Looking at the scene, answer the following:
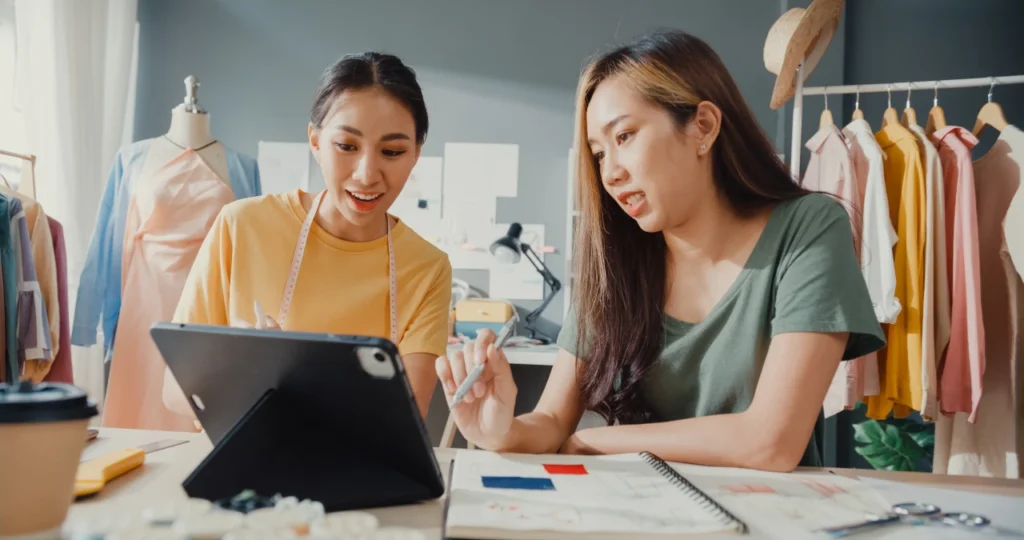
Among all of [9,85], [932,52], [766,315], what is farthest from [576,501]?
[932,52]

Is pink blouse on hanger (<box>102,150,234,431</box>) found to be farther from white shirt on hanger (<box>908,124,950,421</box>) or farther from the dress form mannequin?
white shirt on hanger (<box>908,124,950,421</box>)

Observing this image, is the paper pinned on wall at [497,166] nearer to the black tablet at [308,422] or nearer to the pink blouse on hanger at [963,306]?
the pink blouse on hanger at [963,306]

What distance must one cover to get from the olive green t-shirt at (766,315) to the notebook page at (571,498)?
284mm

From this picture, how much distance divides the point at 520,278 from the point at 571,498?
2628mm

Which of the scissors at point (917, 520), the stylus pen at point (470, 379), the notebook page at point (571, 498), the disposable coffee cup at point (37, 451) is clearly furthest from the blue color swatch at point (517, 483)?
the disposable coffee cup at point (37, 451)

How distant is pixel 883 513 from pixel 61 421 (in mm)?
705

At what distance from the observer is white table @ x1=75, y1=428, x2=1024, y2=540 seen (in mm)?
631

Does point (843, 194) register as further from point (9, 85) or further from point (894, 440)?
point (9, 85)

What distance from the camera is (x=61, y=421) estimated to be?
1.70ft

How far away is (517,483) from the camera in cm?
73

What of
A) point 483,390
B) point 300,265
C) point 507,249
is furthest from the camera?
point 507,249

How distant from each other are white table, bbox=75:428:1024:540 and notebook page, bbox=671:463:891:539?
2.3 inches

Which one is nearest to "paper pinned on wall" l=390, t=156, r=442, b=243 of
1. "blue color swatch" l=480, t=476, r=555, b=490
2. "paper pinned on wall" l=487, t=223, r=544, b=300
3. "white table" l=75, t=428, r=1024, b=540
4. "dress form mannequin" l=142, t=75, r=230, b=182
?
"paper pinned on wall" l=487, t=223, r=544, b=300

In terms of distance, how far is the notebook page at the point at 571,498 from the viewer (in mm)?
595
